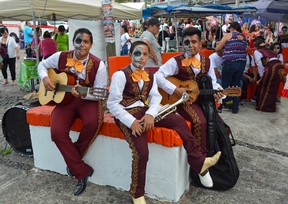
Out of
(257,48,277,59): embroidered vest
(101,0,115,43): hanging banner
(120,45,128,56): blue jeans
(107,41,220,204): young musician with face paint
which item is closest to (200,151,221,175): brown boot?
(107,41,220,204): young musician with face paint

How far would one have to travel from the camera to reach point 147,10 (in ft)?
27.5

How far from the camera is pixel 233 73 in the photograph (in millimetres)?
6156

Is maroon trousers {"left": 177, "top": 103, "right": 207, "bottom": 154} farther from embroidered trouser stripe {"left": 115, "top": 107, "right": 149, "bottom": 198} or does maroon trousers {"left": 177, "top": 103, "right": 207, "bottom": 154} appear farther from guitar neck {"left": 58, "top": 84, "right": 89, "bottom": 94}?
guitar neck {"left": 58, "top": 84, "right": 89, "bottom": 94}

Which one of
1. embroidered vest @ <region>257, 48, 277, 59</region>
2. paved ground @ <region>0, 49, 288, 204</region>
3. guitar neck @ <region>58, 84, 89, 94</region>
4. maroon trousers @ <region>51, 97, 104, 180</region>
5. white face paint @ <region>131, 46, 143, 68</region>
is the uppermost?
white face paint @ <region>131, 46, 143, 68</region>

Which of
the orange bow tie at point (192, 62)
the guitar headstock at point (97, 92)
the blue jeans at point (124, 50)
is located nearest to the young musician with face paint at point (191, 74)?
the orange bow tie at point (192, 62)

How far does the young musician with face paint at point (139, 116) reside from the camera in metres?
2.83

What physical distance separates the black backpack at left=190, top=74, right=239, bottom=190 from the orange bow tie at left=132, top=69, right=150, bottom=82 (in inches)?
26.9

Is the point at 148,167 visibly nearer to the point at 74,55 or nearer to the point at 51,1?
the point at 74,55

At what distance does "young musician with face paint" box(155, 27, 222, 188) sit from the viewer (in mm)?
3205

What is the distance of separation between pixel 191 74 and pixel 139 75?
29.7 inches

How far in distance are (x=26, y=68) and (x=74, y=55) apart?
5594 mm

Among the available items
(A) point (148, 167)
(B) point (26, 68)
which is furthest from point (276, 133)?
(B) point (26, 68)

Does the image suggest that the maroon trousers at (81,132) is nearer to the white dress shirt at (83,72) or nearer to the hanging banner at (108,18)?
the white dress shirt at (83,72)

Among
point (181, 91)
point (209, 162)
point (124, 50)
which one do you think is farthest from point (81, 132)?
point (124, 50)
